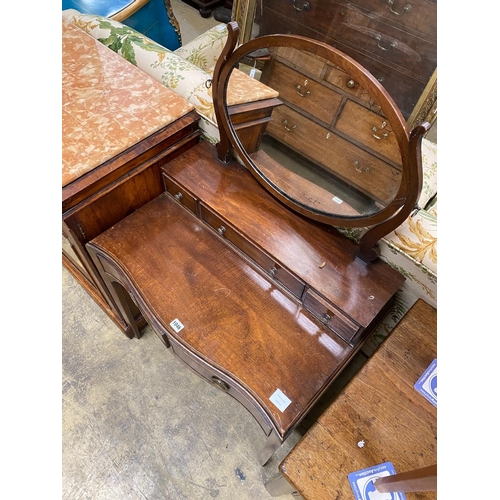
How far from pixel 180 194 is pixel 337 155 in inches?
19.0

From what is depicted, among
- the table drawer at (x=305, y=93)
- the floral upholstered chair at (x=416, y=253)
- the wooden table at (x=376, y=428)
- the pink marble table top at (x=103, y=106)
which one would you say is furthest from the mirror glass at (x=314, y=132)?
the wooden table at (x=376, y=428)

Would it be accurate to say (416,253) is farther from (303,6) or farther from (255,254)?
(303,6)

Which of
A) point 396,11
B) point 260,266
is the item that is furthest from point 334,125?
point 396,11

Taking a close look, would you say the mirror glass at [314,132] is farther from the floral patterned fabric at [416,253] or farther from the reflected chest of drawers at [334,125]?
the floral patterned fabric at [416,253]

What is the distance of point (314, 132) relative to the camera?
87 cm

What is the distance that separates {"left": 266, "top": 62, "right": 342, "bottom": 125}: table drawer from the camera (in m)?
0.81

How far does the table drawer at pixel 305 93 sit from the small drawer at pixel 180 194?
375 millimetres

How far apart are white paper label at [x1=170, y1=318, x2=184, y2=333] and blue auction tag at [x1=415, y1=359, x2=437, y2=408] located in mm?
571

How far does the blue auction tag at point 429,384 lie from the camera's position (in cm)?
78

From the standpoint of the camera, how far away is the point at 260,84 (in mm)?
948

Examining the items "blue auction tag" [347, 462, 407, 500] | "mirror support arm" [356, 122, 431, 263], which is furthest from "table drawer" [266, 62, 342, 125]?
"blue auction tag" [347, 462, 407, 500]
